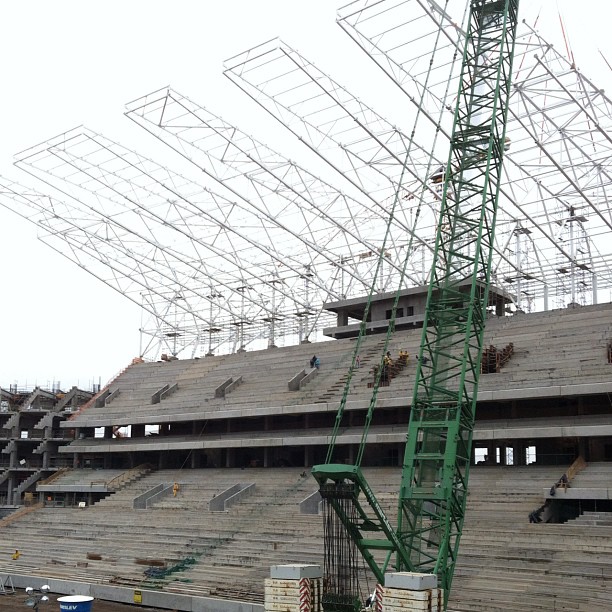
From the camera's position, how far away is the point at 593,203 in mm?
43219


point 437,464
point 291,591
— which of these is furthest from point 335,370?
point 291,591

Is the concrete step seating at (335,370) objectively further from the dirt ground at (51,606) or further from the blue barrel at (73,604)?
the blue barrel at (73,604)

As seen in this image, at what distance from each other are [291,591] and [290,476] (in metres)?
20.9

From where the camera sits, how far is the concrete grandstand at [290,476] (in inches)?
1134

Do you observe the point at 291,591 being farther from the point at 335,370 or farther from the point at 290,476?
the point at 335,370

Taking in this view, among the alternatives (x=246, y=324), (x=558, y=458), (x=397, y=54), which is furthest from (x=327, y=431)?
(x=246, y=324)

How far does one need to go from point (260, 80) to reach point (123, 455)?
1059 inches

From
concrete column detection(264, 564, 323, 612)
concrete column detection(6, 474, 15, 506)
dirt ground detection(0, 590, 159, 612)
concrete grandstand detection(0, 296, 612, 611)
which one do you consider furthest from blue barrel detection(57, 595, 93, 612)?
concrete column detection(6, 474, 15, 506)

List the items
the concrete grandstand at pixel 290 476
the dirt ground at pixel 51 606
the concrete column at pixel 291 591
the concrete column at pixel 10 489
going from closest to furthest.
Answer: the concrete column at pixel 291 591 → the concrete grandstand at pixel 290 476 → the dirt ground at pixel 51 606 → the concrete column at pixel 10 489

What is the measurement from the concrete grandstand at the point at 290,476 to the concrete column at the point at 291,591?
4675mm

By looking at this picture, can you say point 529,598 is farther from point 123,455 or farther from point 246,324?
point 246,324

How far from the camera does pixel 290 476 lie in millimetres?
43781

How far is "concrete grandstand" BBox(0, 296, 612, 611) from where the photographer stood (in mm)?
28797

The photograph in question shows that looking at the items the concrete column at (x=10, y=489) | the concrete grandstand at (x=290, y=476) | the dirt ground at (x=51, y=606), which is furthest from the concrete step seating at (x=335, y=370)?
the dirt ground at (x=51, y=606)
